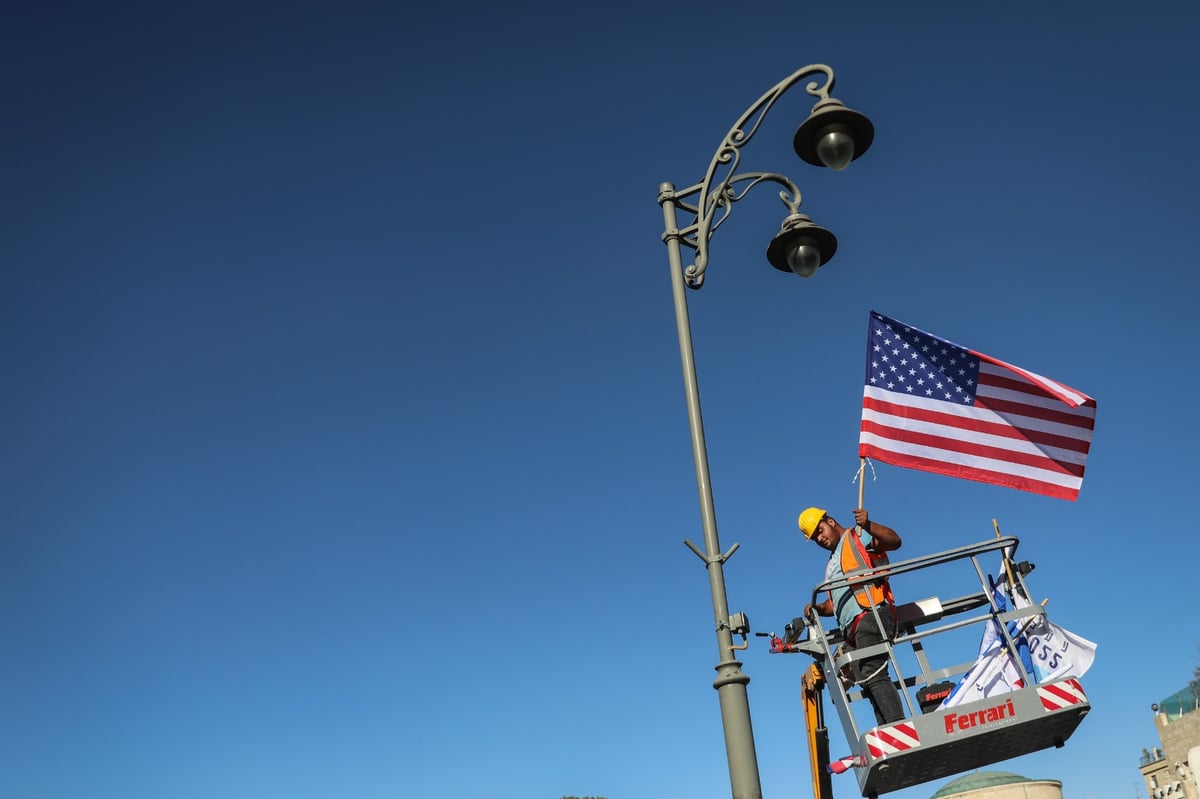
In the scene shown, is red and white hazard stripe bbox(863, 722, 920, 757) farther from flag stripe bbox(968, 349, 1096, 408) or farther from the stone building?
the stone building

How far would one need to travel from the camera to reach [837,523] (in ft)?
29.6

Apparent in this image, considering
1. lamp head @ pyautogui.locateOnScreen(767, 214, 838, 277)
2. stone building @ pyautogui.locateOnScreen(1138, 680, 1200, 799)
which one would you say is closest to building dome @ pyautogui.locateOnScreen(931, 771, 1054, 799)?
stone building @ pyautogui.locateOnScreen(1138, 680, 1200, 799)

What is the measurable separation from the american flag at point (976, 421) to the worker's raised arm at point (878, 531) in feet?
3.31

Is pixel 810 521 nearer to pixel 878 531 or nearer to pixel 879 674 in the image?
pixel 878 531

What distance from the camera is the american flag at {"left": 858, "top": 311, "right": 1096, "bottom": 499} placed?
9539 millimetres

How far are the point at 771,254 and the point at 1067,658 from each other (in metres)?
3.70

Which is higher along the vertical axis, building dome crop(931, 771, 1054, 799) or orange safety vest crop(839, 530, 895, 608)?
building dome crop(931, 771, 1054, 799)

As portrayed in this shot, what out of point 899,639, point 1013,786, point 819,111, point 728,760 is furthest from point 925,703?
point 1013,786

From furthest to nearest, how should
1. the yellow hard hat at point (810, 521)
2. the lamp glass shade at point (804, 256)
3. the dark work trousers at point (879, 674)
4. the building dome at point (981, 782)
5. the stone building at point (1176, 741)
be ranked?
the stone building at point (1176, 741)
the building dome at point (981, 782)
the yellow hard hat at point (810, 521)
the lamp glass shade at point (804, 256)
the dark work trousers at point (879, 674)

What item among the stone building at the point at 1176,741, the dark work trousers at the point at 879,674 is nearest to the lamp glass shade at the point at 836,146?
the dark work trousers at the point at 879,674

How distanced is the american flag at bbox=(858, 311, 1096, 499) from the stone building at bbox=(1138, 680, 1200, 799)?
176ft

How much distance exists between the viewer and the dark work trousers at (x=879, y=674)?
744 centimetres

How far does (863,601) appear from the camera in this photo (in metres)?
7.91

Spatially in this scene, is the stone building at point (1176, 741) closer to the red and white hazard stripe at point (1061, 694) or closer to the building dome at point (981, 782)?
the building dome at point (981, 782)
